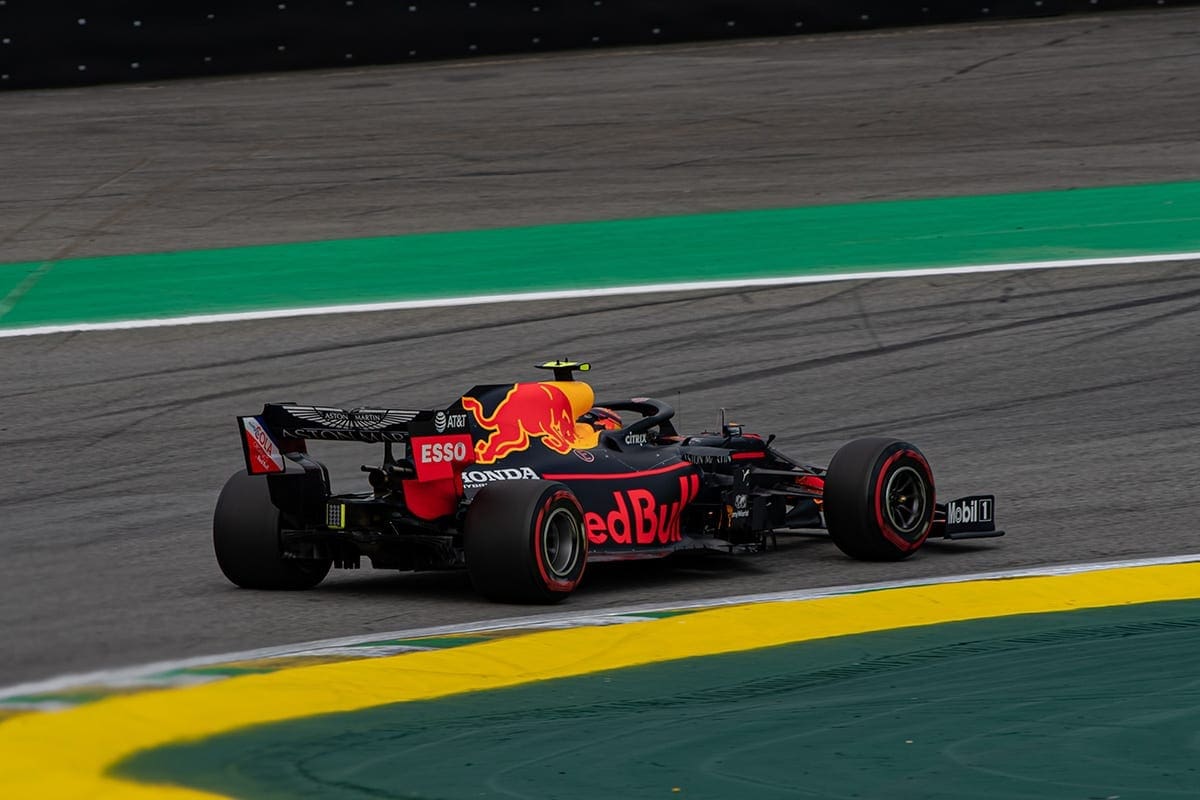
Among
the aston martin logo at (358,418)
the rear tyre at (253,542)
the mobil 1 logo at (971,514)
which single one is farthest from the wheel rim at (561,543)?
the mobil 1 logo at (971,514)

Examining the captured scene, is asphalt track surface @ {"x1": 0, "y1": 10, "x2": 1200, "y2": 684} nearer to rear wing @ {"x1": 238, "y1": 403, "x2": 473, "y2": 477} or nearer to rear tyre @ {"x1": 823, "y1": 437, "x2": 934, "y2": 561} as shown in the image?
rear tyre @ {"x1": 823, "y1": 437, "x2": 934, "y2": 561}

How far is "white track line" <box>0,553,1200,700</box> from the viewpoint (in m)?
7.32

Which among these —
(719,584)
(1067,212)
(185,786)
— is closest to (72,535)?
(719,584)

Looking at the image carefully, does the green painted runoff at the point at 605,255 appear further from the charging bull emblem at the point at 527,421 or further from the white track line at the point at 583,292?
the charging bull emblem at the point at 527,421

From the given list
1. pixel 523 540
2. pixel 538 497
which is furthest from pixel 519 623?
pixel 538 497

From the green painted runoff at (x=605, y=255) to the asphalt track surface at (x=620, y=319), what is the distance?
1.76ft

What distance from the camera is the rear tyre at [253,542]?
885cm

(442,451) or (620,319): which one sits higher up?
(620,319)

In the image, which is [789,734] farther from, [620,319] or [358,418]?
[620,319]

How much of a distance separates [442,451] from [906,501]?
7.31 feet

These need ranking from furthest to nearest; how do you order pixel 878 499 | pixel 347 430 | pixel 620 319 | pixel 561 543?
pixel 620 319
pixel 878 499
pixel 561 543
pixel 347 430

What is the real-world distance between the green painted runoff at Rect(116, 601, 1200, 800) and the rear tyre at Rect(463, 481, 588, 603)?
0.96 meters

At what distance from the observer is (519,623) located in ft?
26.8

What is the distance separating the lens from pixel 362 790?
589 centimetres
